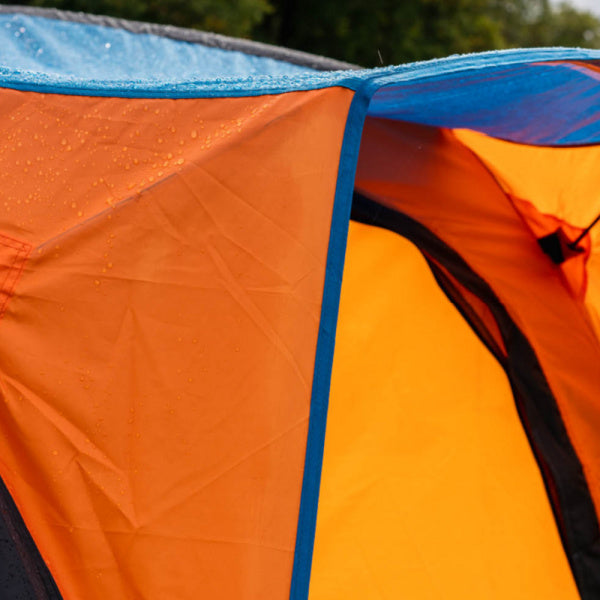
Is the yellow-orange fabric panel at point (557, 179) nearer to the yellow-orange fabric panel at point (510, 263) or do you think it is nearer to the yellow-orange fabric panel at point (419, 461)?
the yellow-orange fabric panel at point (510, 263)

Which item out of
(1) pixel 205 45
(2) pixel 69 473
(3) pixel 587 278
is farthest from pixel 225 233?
(1) pixel 205 45

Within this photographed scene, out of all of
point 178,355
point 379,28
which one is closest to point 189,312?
point 178,355

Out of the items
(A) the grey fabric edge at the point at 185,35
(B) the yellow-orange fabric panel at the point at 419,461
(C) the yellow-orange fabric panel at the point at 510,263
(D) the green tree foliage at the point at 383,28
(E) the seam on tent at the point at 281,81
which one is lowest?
(B) the yellow-orange fabric panel at the point at 419,461

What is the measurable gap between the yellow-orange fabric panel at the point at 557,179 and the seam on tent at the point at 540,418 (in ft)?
0.57

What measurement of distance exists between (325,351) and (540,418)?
825mm

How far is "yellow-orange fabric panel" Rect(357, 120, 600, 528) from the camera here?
5.37 ft

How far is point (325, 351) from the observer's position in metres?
1.03

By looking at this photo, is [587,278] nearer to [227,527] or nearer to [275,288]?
[275,288]

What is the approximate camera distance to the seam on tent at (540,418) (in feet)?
5.32

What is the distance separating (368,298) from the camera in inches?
64.9

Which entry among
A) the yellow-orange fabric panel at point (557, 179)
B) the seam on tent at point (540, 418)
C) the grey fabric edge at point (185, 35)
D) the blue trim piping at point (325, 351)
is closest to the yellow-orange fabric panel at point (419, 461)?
the seam on tent at point (540, 418)

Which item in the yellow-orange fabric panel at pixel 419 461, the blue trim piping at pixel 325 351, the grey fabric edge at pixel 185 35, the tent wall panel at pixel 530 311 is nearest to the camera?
the blue trim piping at pixel 325 351

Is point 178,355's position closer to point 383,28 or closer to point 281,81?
point 281,81

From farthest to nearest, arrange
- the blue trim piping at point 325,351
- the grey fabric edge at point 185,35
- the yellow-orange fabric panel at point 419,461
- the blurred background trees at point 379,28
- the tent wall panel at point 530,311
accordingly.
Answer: the blurred background trees at point 379,28 → the grey fabric edge at point 185,35 → the tent wall panel at point 530,311 → the yellow-orange fabric panel at point 419,461 → the blue trim piping at point 325,351
